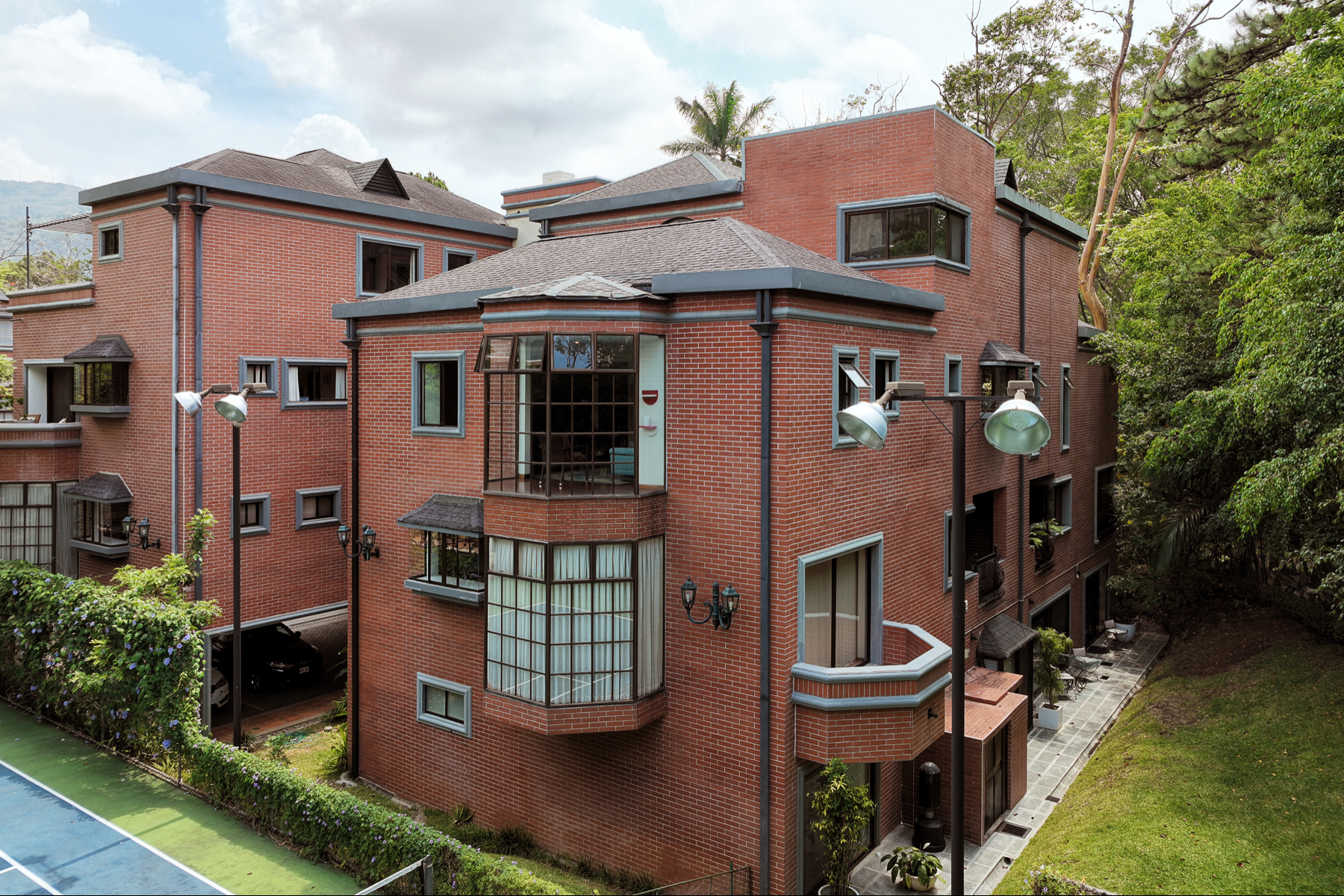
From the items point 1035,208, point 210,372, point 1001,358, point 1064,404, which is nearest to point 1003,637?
point 1001,358

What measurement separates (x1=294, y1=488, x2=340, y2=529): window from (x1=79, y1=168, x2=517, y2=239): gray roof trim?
6612 mm

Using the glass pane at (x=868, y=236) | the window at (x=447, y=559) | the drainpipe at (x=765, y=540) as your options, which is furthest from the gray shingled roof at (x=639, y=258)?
the window at (x=447, y=559)

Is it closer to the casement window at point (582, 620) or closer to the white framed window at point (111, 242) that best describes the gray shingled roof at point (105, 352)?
the white framed window at point (111, 242)

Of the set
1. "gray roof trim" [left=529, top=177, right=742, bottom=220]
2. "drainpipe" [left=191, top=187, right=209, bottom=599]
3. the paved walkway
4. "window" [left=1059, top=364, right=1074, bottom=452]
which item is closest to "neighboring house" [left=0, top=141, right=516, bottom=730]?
"drainpipe" [left=191, top=187, right=209, bottom=599]

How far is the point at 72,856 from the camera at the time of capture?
11.7 metres

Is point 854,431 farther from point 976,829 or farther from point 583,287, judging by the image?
point 976,829

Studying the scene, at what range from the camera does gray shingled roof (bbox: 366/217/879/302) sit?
A: 1278 centimetres

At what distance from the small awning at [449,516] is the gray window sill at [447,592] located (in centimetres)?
90

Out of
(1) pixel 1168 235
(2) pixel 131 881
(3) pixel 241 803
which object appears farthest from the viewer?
(1) pixel 1168 235

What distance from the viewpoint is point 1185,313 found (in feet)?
75.5

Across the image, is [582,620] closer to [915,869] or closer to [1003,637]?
[915,869]

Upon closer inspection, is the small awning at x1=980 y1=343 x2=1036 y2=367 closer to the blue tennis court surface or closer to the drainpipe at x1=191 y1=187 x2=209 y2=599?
the blue tennis court surface

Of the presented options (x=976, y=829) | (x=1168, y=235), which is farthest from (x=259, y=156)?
(x=1168, y=235)

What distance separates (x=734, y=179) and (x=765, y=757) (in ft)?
40.5
